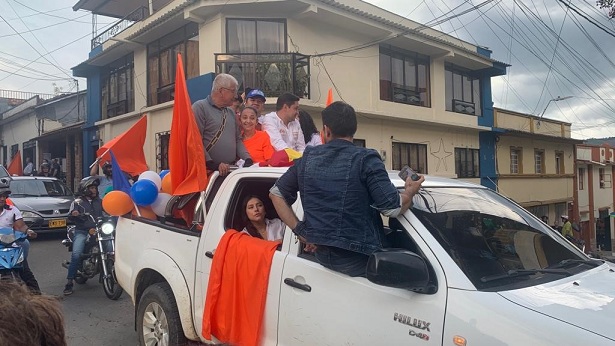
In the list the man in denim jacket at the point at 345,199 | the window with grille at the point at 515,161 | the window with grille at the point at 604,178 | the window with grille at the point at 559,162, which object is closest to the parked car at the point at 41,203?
the man in denim jacket at the point at 345,199

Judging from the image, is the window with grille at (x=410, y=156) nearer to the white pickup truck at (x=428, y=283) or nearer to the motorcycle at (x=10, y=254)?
the motorcycle at (x=10, y=254)

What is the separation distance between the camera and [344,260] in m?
2.72

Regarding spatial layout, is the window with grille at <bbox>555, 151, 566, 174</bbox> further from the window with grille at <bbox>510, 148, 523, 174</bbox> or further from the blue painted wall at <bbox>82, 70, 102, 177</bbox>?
the blue painted wall at <bbox>82, 70, 102, 177</bbox>

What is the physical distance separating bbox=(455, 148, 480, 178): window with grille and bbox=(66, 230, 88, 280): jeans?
1701 cm

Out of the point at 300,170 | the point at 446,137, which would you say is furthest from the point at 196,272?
the point at 446,137

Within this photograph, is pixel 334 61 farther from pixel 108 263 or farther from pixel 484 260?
pixel 484 260

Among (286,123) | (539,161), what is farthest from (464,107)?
(286,123)

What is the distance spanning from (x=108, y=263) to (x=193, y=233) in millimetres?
3799

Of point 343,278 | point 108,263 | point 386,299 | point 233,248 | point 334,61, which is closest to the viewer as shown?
point 386,299

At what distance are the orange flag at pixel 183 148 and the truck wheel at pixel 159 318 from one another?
2.80 feet

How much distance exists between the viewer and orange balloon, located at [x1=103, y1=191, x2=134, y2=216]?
490 cm

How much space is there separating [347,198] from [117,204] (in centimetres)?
311

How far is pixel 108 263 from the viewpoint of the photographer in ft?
23.1

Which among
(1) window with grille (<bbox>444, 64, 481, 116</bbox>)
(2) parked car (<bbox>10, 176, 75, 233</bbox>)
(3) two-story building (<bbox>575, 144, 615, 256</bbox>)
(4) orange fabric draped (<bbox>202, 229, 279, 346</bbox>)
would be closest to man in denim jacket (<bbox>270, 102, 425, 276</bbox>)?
(4) orange fabric draped (<bbox>202, 229, 279, 346</bbox>)
